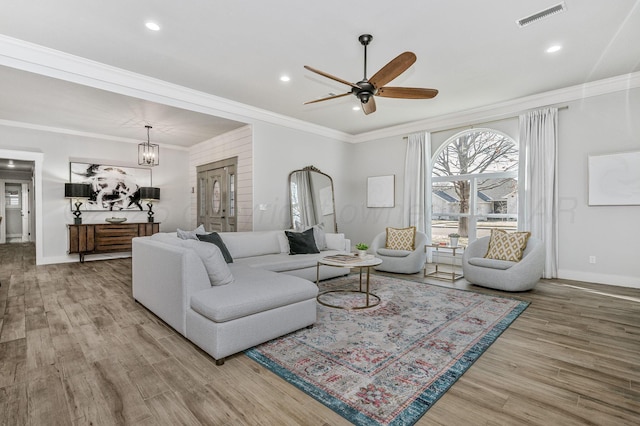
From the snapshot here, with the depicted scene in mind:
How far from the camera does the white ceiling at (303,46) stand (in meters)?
2.90

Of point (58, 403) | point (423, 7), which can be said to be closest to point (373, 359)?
point (58, 403)

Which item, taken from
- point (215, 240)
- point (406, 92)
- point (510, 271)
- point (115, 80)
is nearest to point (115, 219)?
point (115, 80)

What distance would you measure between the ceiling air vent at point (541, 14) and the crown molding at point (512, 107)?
8.03ft

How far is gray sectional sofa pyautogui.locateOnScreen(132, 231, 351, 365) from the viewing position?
231 centimetres

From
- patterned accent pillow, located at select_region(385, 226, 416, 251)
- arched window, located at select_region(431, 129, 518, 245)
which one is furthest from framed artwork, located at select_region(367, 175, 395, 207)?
patterned accent pillow, located at select_region(385, 226, 416, 251)

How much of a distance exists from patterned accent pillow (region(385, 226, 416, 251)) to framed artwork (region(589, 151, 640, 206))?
2669 mm

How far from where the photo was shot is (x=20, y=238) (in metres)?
10.6

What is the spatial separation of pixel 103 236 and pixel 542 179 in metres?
8.40

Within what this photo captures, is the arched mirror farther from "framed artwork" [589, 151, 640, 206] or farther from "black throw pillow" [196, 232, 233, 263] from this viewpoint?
"framed artwork" [589, 151, 640, 206]

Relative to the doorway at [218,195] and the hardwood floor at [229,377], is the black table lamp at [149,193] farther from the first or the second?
the hardwood floor at [229,377]

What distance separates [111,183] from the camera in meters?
7.03

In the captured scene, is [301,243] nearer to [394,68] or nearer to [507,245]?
[394,68]

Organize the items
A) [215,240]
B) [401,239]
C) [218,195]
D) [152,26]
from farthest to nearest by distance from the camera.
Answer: [218,195] → [401,239] → [215,240] → [152,26]

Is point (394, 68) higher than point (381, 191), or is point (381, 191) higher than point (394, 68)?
point (394, 68)
